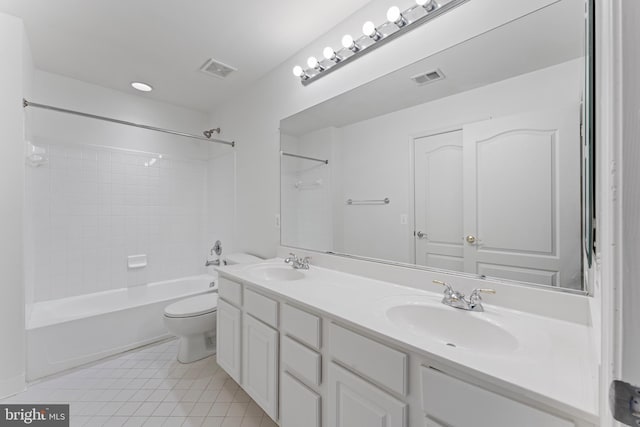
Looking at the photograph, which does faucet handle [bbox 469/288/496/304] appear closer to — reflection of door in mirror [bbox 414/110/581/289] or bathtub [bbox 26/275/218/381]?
reflection of door in mirror [bbox 414/110/581/289]

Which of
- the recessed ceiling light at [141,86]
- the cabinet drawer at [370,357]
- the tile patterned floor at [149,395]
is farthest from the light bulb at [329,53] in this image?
the tile patterned floor at [149,395]

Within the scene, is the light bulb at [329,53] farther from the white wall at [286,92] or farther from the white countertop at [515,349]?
the white countertop at [515,349]

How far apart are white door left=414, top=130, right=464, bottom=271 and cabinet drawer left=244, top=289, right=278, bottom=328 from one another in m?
0.75

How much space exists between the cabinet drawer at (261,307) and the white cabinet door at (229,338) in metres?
0.15

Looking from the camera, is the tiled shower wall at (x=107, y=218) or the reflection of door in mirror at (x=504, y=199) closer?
the reflection of door in mirror at (x=504, y=199)

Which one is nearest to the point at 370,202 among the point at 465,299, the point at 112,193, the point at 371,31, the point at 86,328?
the point at 465,299

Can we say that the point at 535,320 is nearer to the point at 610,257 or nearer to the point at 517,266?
the point at 517,266

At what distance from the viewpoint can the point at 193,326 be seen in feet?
6.71

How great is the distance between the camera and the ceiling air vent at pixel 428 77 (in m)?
1.28

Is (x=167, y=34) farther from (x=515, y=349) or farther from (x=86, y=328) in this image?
(x=515, y=349)

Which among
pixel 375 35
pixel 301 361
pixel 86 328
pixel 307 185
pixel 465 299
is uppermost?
pixel 375 35

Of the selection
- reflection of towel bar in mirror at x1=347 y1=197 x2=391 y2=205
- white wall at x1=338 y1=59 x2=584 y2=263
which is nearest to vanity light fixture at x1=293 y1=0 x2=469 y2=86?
white wall at x1=338 y1=59 x2=584 y2=263

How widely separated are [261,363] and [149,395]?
0.93 meters

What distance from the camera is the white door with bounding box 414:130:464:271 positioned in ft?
3.94
